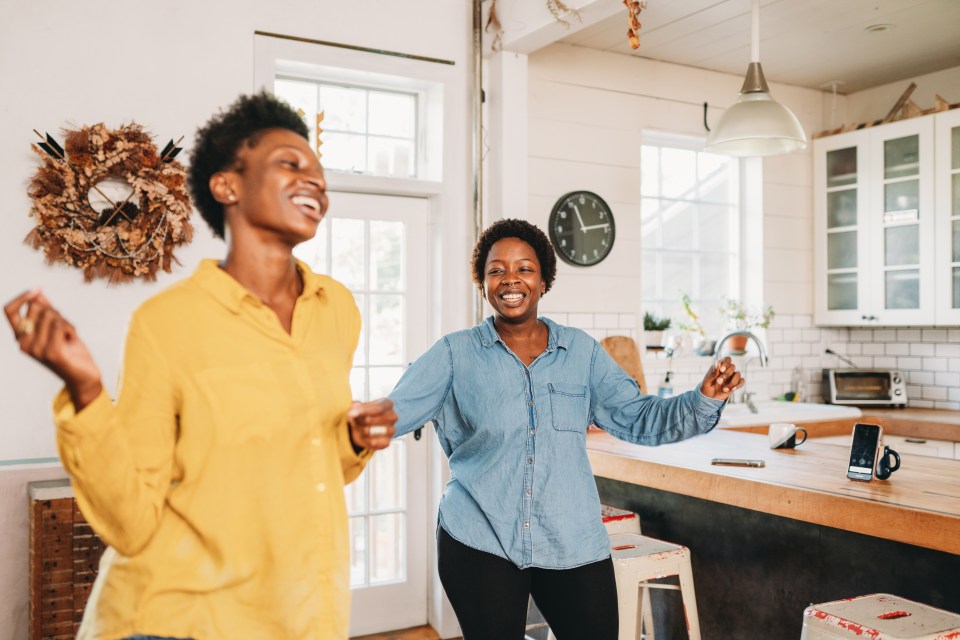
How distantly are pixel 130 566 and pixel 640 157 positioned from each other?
4020 millimetres

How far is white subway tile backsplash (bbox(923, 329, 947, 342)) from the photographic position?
5.04m

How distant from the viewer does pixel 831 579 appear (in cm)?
262

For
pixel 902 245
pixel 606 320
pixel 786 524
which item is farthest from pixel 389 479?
pixel 902 245

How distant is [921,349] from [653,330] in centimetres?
178

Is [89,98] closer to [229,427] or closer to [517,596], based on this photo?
[517,596]

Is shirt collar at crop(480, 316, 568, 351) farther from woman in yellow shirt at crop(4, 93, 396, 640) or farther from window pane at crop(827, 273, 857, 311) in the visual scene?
window pane at crop(827, 273, 857, 311)

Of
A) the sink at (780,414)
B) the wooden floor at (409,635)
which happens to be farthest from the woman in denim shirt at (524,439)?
the sink at (780,414)

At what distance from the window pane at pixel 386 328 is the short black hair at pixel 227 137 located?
8.74 ft

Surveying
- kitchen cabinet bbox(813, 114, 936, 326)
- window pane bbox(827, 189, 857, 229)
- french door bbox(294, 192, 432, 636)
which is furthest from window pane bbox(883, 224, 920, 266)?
french door bbox(294, 192, 432, 636)

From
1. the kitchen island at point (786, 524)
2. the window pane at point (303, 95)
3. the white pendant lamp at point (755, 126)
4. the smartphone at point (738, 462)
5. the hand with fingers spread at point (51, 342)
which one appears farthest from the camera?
the window pane at point (303, 95)

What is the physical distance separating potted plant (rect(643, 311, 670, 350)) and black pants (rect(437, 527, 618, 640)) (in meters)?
2.78

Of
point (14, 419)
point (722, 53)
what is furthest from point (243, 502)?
point (722, 53)

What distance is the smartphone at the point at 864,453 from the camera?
97.2 inches

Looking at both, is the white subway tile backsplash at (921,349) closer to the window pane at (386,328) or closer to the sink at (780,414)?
the sink at (780,414)
